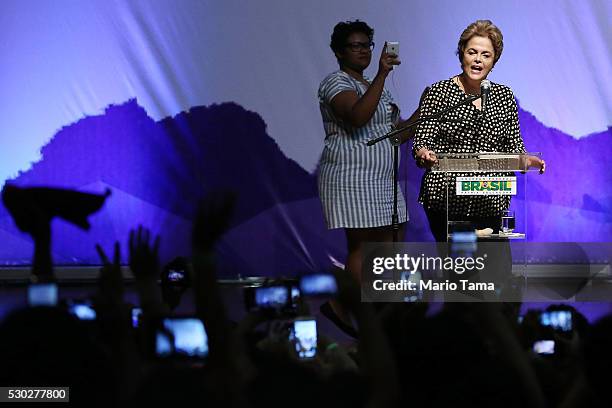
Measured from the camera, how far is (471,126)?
4586 millimetres

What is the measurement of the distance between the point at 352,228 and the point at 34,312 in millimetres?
2614

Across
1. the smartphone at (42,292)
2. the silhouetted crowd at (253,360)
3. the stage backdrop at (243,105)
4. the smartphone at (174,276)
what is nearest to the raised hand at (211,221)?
the silhouetted crowd at (253,360)

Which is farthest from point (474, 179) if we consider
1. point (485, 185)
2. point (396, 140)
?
point (396, 140)

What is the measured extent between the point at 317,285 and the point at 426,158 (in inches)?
76.3

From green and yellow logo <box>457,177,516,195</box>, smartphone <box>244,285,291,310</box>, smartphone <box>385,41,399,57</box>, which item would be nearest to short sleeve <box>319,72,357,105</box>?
smartphone <box>385,41,399,57</box>

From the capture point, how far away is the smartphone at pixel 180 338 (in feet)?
7.95

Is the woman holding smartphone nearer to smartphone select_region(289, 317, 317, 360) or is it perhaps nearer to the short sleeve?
the short sleeve

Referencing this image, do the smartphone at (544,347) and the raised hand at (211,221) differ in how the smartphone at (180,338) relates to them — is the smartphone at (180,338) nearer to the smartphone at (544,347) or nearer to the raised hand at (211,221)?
the raised hand at (211,221)

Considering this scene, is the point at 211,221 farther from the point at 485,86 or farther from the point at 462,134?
the point at 462,134

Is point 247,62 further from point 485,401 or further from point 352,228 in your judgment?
point 485,401

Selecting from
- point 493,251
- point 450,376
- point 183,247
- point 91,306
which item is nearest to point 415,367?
point 450,376

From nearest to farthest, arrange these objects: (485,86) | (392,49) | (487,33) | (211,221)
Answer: (211,221) < (485,86) < (392,49) < (487,33)

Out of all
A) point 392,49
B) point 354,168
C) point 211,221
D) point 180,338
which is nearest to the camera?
point 211,221

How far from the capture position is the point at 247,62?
7.38m
